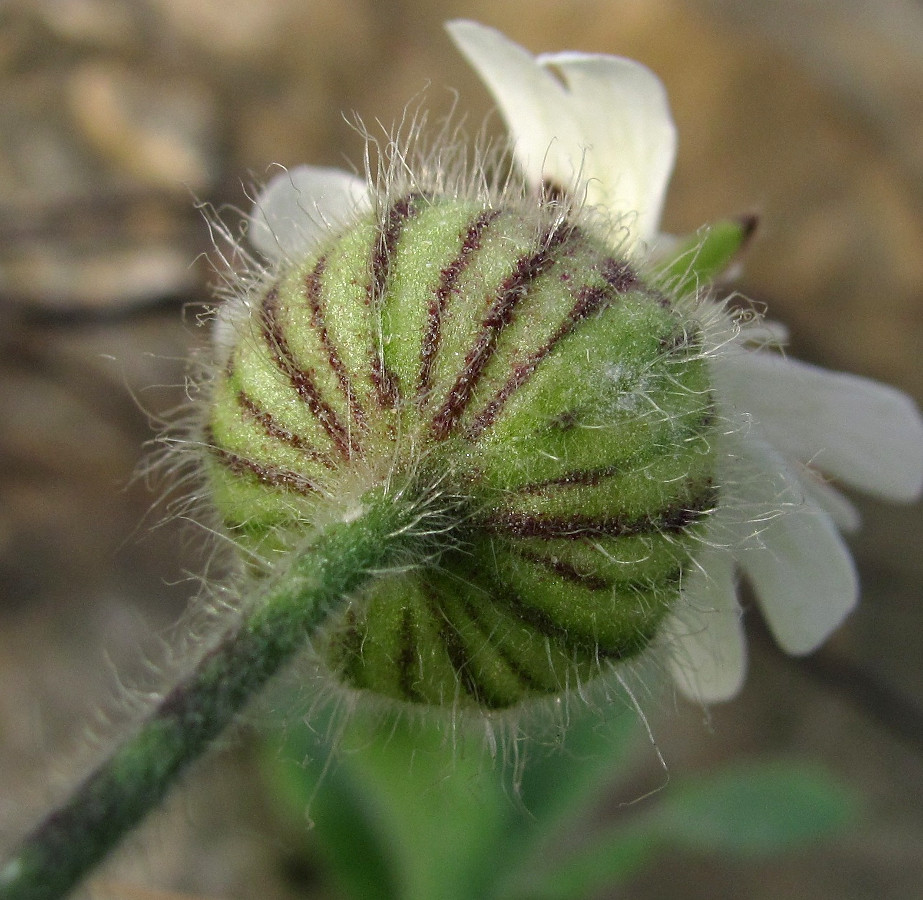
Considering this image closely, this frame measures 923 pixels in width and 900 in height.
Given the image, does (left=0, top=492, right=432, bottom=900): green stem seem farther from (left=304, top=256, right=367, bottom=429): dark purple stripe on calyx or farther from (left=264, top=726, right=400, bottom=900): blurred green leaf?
(left=264, top=726, right=400, bottom=900): blurred green leaf

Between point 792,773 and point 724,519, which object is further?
point 792,773

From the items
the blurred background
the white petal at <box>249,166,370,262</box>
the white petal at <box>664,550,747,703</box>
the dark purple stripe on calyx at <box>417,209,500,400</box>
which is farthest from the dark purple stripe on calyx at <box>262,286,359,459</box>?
the blurred background

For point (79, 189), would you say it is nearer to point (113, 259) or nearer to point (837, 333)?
point (113, 259)

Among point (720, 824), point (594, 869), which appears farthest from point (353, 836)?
point (720, 824)

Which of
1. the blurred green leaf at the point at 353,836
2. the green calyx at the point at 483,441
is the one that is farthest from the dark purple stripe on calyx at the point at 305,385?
the blurred green leaf at the point at 353,836

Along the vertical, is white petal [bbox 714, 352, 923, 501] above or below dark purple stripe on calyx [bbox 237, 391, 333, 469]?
below

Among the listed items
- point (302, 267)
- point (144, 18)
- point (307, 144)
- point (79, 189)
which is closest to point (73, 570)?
point (79, 189)

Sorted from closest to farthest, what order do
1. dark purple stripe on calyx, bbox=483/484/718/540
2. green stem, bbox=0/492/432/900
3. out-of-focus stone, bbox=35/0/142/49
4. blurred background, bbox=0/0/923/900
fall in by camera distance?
green stem, bbox=0/492/432/900 < dark purple stripe on calyx, bbox=483/484/718/540 < blurred background, bbox=0/0/923/900 < out-of-focus stone, bbox=35/0/142/49
